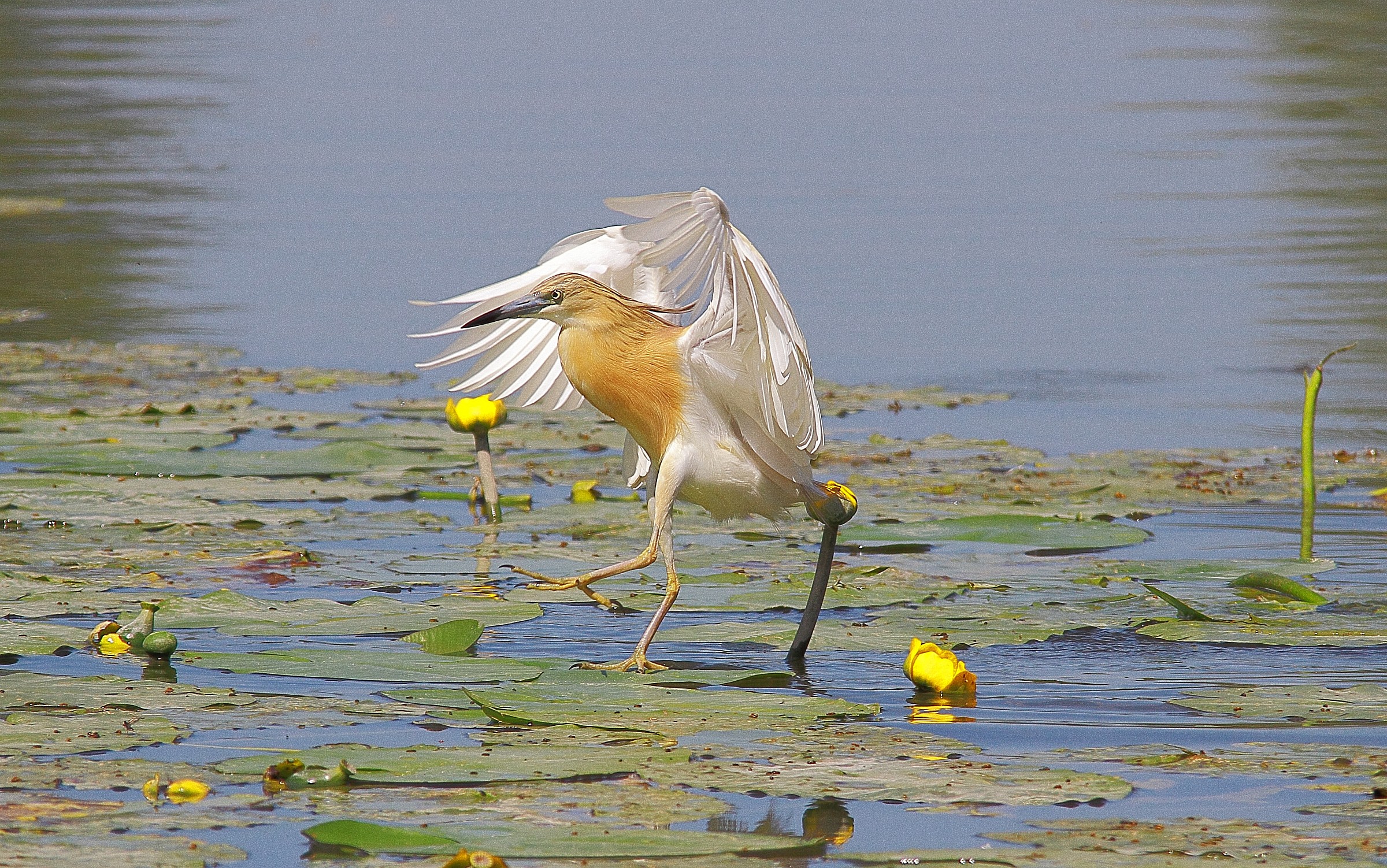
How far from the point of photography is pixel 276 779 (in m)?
3.24

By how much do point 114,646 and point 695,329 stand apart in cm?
157

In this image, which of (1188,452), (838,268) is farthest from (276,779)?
(838,268)

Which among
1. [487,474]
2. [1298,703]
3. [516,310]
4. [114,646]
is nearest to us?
[1298,703]

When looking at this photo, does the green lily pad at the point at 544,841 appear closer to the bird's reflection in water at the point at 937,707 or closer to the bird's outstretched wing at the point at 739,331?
the bird's reflection in water at the point at 937,707

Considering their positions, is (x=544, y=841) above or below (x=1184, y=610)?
below

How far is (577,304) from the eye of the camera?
181 inches

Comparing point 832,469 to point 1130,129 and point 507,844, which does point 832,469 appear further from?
point 1130,129

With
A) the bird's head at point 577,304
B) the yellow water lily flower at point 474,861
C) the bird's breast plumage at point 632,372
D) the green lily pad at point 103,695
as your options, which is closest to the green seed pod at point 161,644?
the green lily pad at point 103,695

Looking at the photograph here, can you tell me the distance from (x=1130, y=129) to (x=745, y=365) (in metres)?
13.0

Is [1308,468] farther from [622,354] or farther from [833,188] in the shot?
[833,188]

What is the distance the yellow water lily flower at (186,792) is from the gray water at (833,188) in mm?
4667

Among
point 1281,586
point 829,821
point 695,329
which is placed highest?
point 695,329

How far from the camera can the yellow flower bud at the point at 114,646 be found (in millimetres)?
4207

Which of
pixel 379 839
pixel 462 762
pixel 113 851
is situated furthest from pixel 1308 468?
pixel 113 851
